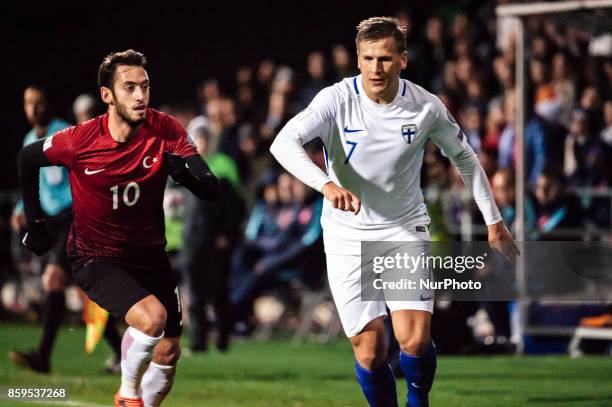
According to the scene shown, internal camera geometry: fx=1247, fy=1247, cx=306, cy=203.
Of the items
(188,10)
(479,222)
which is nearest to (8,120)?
(188,10)

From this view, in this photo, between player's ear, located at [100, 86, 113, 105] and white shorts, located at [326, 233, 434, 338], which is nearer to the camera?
white shorts, located at [326, 233, 434, 338]

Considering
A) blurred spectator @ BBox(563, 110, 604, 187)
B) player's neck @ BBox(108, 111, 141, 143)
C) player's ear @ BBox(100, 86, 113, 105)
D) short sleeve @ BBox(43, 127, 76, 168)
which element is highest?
player's ear @ BBox(100, 86, 113, 105)

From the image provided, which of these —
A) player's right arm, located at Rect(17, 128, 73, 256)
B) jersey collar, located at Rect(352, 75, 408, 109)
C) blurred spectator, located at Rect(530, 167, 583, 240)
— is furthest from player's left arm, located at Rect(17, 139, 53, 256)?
blurred spectator, located at Rect(530, 167, 583, 240)

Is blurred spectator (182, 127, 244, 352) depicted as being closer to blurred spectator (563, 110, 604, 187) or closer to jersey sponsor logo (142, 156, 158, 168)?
blurred spectator (563, 110, 604, 187)

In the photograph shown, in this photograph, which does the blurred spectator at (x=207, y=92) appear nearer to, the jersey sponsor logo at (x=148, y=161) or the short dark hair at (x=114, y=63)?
the short dark hair at (x=114, y=63)

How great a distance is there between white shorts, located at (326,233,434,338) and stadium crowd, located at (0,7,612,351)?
15.5 ft

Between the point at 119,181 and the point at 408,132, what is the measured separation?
1.77 m

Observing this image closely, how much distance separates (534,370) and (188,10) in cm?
1251

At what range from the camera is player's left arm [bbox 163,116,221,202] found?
7391 millimetres

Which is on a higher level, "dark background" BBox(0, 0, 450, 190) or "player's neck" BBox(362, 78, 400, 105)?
"player's neck" BBox(362, 78, 400, 105)

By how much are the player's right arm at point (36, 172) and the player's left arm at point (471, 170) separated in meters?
2.28

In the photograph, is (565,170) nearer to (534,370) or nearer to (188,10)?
(534,370)

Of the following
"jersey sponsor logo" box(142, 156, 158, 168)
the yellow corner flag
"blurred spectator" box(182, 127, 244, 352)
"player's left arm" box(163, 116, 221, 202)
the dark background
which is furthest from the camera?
the dark background

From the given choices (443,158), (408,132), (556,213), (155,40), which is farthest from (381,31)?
(155,40)
